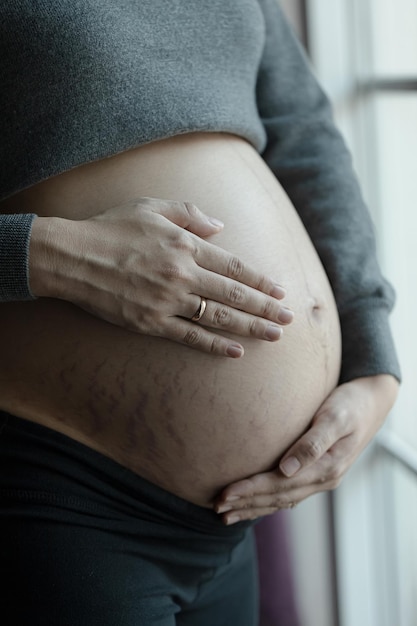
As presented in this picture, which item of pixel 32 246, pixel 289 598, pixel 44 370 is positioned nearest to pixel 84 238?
pixel 32 246

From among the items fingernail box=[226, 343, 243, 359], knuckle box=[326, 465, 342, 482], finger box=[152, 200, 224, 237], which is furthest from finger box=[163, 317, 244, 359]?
knuckle box=[326, 465, 342, 482]

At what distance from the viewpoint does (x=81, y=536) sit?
0.84 meters

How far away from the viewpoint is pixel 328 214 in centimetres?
109

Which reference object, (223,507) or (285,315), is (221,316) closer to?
(285,315)

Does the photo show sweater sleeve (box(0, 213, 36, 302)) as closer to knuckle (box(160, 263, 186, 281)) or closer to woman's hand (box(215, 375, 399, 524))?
knuckle (box(160, 263, 186, 281))

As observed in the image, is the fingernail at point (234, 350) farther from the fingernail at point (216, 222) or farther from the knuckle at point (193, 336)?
the fingernail at point (216, 222)

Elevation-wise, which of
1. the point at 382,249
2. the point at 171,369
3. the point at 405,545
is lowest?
the point at 405,545

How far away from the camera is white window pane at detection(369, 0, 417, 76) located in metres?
1.40

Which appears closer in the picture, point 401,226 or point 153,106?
point 153,106

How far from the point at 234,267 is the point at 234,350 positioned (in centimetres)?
10

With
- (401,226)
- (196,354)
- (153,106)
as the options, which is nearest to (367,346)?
(196,354)

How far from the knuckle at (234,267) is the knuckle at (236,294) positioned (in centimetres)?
2

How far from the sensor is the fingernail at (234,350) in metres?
0.84

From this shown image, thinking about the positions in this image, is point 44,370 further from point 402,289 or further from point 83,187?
point 402,289
